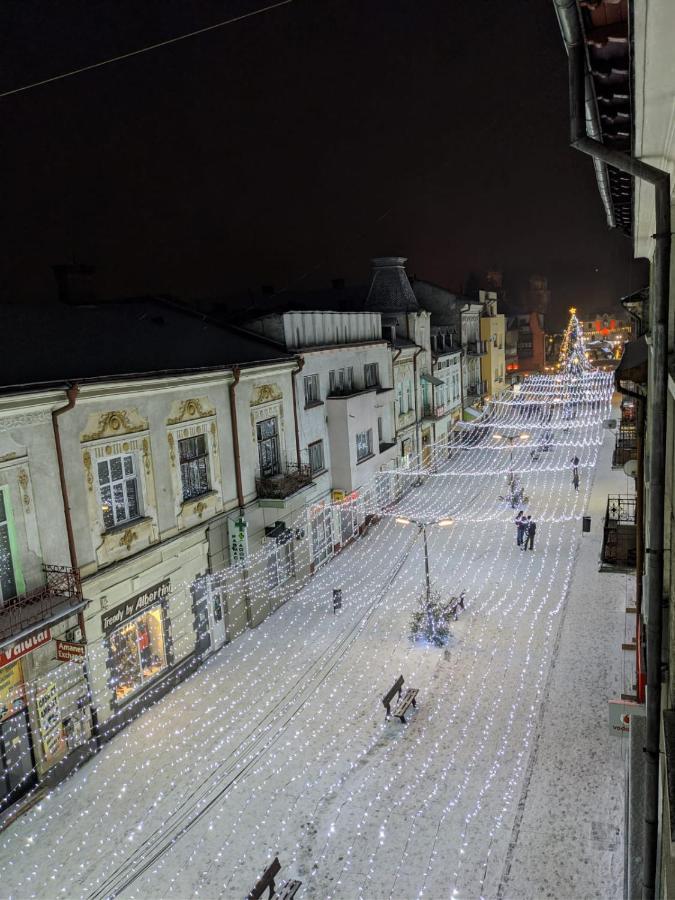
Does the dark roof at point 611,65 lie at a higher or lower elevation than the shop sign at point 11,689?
higher

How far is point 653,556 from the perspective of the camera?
565 cm

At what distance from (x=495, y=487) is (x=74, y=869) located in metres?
25.8

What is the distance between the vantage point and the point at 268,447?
2002cm

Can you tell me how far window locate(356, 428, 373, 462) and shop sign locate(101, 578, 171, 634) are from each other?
36.6 feet

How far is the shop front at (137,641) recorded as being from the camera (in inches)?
544

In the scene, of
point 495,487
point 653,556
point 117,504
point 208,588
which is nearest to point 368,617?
point 208,588

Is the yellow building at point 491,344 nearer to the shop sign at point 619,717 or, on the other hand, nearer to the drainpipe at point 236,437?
the drainpipe at point 236,437

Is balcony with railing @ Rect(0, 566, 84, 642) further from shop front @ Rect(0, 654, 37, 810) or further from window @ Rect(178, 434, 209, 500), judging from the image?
window @ Rect(178, 434, 209, 500)

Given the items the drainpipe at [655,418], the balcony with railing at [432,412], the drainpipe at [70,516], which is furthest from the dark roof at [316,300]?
the drainpipe at [655,418]

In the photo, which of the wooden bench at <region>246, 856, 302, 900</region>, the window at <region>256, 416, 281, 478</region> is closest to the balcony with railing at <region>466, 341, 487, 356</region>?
the window at <region>256, 416, 281, 478</region>

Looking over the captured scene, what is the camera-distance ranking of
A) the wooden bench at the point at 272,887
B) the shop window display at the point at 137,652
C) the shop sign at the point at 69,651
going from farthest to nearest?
the shop window display at the point at 137,652 < the shop sign at the point at 69,651 < the wooden bench at the point at 272,887

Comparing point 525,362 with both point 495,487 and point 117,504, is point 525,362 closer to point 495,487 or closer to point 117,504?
point 495,487

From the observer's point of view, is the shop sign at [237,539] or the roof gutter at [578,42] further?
the shop sign at [237,539]

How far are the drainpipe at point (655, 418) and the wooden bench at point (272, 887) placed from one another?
496cm
